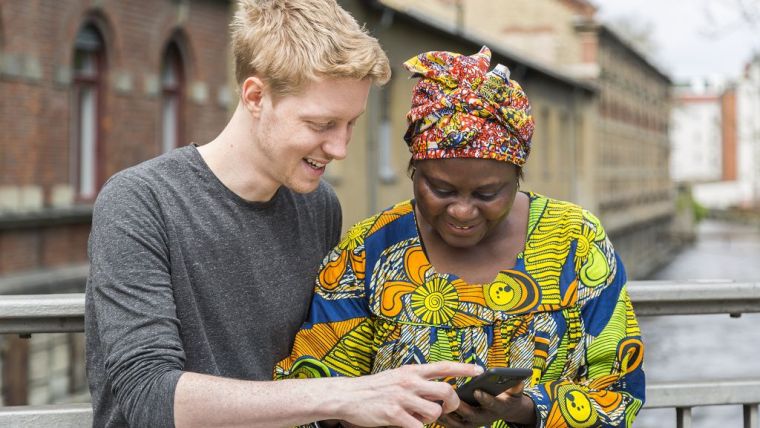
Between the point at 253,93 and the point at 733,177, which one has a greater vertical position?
the point at 733,177

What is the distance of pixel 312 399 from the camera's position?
2.39m

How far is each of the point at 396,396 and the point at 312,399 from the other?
6.8 inches

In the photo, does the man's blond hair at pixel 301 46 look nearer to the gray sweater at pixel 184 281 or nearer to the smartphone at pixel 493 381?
the gray sweater at pixel 184 281

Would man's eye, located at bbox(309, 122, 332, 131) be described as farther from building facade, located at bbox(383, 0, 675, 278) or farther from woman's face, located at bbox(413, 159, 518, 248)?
building facade, located at bbox(383, 0, 675, 278)

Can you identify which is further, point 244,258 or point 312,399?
point 244,258

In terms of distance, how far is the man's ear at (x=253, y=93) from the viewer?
265cm

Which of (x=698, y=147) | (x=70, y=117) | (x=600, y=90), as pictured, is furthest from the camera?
(x=698, y=147)

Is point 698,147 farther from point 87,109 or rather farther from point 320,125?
point 320,125

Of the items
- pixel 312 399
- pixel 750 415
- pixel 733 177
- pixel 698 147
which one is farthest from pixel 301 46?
pixel 698 147

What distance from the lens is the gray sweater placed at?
8.04 ft

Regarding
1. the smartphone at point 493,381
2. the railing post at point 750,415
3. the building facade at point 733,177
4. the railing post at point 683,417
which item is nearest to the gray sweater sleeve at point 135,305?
the smartphone at point 493,381

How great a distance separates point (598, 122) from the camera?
45.1 metres

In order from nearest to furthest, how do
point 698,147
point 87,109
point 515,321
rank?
1. point 515,321
2. point 87,109
3. point 698,147

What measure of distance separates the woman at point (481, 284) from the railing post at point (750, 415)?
78 cm
